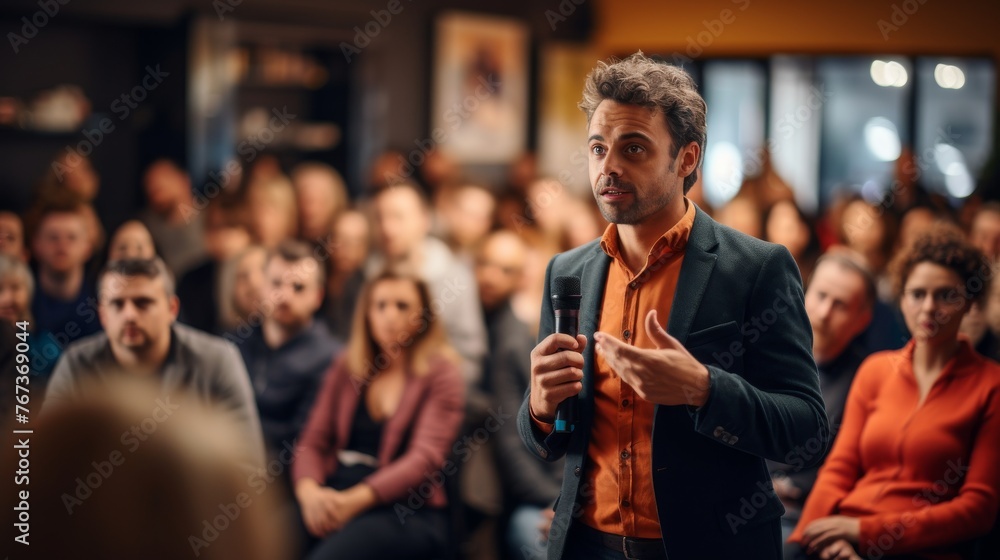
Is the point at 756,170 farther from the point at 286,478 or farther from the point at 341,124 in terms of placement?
the point at 286,478

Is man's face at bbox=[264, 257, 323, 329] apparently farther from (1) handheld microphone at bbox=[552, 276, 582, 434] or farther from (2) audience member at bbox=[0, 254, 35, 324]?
(1) handheld microphone at bbox=[552, 276, 582, 434]

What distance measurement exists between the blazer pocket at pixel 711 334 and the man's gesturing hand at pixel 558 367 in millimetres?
171

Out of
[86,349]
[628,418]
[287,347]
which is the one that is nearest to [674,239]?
[628,418]

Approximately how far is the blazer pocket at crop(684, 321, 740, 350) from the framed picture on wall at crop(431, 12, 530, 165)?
21.5 ft

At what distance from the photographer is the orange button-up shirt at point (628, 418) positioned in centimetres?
157

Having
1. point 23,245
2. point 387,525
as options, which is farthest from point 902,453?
point 23,245

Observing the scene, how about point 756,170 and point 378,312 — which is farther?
point 756,170

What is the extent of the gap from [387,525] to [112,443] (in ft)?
7.87

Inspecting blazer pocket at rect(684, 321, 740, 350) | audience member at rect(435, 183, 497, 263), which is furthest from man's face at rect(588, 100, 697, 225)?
audience member at rect(435, 183, 497, 263)

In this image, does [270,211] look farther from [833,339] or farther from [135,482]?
[135,482]

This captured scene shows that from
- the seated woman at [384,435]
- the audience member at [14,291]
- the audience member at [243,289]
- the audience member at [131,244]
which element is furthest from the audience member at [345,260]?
the audience member at [14,291]

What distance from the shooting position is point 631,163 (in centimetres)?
156

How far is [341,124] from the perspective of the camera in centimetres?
789
